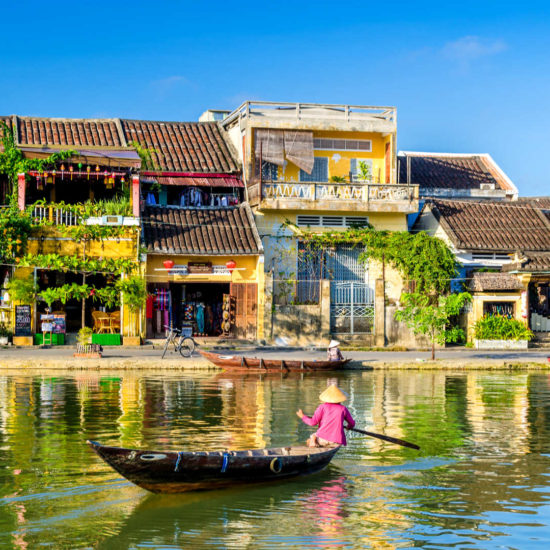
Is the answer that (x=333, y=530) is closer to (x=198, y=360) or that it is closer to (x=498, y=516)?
(x=498, y=516)

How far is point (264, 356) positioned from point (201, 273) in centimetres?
523

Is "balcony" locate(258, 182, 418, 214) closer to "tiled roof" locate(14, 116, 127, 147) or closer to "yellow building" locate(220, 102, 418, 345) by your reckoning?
"yellow building" locate(220, 102, 418, 345)

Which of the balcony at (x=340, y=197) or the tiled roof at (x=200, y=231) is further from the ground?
the balcony at (x=340, y=197)

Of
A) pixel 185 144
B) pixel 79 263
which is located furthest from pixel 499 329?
pixel 79 263

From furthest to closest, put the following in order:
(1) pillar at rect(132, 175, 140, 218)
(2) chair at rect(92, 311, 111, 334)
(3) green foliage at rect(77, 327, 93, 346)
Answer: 1. (1) pillar at rect(132, 175, 140, 218)
2. (2) chair at rect(92, 311, 111, 334)
3. (3) green foliage at rect(77, 327, 93, 346)

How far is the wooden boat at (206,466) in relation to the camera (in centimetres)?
1164

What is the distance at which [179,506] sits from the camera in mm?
12141

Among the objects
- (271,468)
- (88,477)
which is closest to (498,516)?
(271,468)

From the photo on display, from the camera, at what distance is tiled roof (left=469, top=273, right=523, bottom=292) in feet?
110

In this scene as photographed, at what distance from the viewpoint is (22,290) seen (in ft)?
101

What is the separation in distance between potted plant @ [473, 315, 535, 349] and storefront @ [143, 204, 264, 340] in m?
8.19

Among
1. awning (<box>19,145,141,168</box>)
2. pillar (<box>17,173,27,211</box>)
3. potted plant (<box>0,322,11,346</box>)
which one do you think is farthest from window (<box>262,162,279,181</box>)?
potted plant (<box>0,322,11,346</box>)

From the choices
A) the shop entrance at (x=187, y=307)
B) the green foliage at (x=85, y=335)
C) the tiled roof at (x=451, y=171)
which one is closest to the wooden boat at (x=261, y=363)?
the green foliage at (x=85, y=335)

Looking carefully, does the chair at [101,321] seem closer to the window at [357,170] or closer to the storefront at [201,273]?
the storefront at [201,273]
